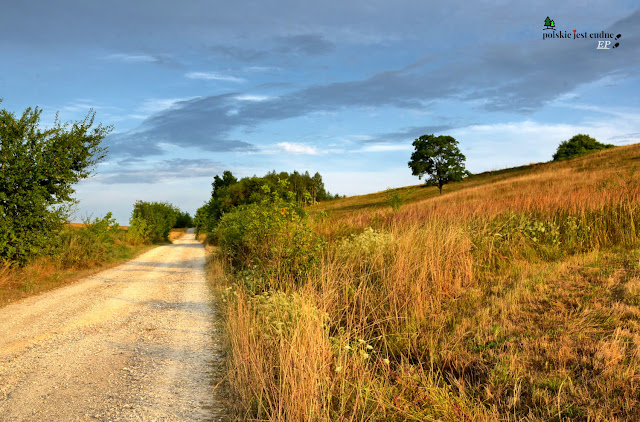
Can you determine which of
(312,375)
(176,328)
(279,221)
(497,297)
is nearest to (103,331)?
(176,328)

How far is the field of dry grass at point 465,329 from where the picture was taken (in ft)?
12.8

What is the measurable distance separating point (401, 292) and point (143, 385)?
3973 millimetres

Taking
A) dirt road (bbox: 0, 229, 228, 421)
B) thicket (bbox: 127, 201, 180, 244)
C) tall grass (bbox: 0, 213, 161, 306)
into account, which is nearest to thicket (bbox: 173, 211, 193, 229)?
thicket (bbox: 127, 201, 180, 244)

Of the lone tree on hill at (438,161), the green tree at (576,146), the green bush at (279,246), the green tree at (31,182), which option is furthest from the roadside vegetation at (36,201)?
the green tree at (576,146)

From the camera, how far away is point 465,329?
18.6 ft

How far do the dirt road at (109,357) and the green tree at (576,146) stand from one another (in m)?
62.9

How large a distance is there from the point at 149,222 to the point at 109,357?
35214mm

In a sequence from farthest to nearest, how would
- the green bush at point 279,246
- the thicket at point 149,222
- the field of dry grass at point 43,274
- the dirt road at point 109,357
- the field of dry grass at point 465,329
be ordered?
the thicket at point 149,222 < the field of dry grass at point 43,274 < the green bush at point 279,246 < the dirt road at point 109,357 < the field of dry grass at point 465,329

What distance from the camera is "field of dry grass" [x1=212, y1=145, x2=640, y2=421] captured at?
392cm

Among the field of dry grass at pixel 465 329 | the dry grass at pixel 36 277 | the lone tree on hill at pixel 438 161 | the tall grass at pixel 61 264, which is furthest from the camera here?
the lone tree on hill at pixel 438 161

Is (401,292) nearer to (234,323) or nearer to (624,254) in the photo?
(234,323)

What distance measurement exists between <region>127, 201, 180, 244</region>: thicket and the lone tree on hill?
30.0m

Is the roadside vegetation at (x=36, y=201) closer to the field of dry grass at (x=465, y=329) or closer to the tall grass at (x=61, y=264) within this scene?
the tall grass at (x=61, y=264)

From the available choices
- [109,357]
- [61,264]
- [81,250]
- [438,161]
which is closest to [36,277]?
[61,264]
